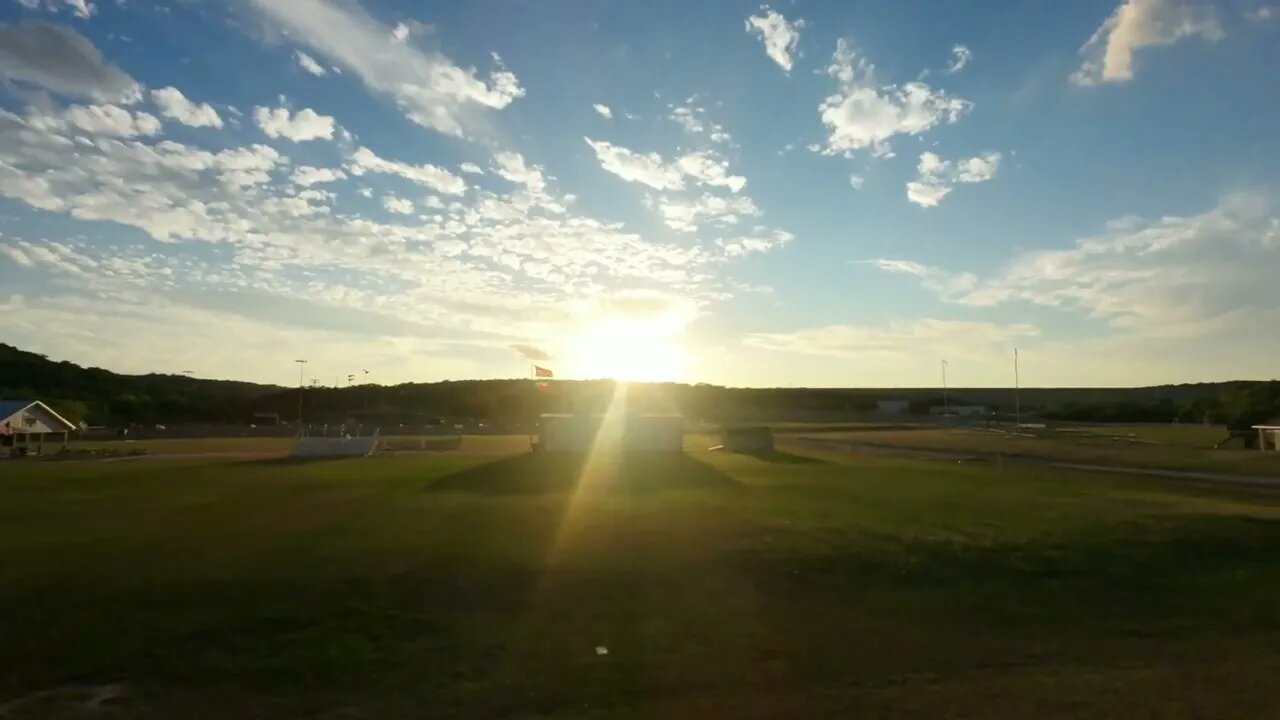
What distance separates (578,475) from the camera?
4397cm

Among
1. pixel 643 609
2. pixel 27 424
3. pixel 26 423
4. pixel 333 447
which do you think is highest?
pixel 26 423

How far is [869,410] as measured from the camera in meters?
199

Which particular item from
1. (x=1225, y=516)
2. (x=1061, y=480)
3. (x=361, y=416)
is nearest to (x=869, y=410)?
(x=361, y=416)

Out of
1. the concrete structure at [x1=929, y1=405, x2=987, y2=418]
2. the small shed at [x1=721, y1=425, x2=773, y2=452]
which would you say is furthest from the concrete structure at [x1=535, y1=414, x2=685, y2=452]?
the concrete structure at [x1=929, y1=405, x2=987, y2=418]

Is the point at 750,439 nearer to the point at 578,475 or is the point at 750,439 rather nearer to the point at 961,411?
the point at 578,475

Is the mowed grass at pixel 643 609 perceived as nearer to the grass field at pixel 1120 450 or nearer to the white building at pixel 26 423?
the grass field at pixel 1120 450

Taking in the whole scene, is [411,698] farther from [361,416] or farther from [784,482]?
[361,416]

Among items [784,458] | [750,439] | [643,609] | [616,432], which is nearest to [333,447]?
[616,432]

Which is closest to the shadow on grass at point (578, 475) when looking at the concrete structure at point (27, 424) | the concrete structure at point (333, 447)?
the concrete structure at point (333, 447)

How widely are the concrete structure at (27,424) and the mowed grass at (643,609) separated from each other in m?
67.9

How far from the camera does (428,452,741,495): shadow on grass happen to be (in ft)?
127

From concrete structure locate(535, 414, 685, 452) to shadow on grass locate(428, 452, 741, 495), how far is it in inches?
176

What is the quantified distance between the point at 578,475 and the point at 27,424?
247 ft

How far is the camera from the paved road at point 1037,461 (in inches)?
1835
